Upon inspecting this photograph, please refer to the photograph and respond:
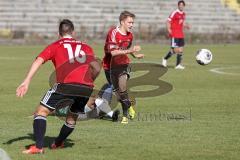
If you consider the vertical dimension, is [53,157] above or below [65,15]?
above

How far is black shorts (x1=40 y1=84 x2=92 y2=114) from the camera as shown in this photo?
9.33m

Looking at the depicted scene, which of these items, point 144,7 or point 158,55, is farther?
point 144,7

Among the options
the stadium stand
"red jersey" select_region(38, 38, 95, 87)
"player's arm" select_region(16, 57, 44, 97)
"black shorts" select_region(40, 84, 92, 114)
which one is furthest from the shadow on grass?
the stadium stand

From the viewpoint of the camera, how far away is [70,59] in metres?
9.41

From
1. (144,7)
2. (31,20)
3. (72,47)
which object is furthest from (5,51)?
(72,47)

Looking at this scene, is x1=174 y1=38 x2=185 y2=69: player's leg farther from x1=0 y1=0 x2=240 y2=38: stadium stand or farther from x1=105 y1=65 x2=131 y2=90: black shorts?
x1=0 y1=0 x2=240 y2=38: stadium stand

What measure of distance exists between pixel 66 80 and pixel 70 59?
1.03ft

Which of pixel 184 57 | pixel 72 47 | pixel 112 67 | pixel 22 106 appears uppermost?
pixel 72 47

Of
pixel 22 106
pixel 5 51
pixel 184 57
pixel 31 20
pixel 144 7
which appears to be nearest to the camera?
pixel 22 106

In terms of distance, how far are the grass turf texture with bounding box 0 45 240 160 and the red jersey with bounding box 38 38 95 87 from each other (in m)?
1.04

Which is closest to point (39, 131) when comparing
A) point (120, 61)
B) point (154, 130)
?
A: point (154, 130)

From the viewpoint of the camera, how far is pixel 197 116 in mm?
12914

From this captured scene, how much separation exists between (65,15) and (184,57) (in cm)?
1587

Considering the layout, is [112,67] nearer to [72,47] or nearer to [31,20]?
[72,47]
